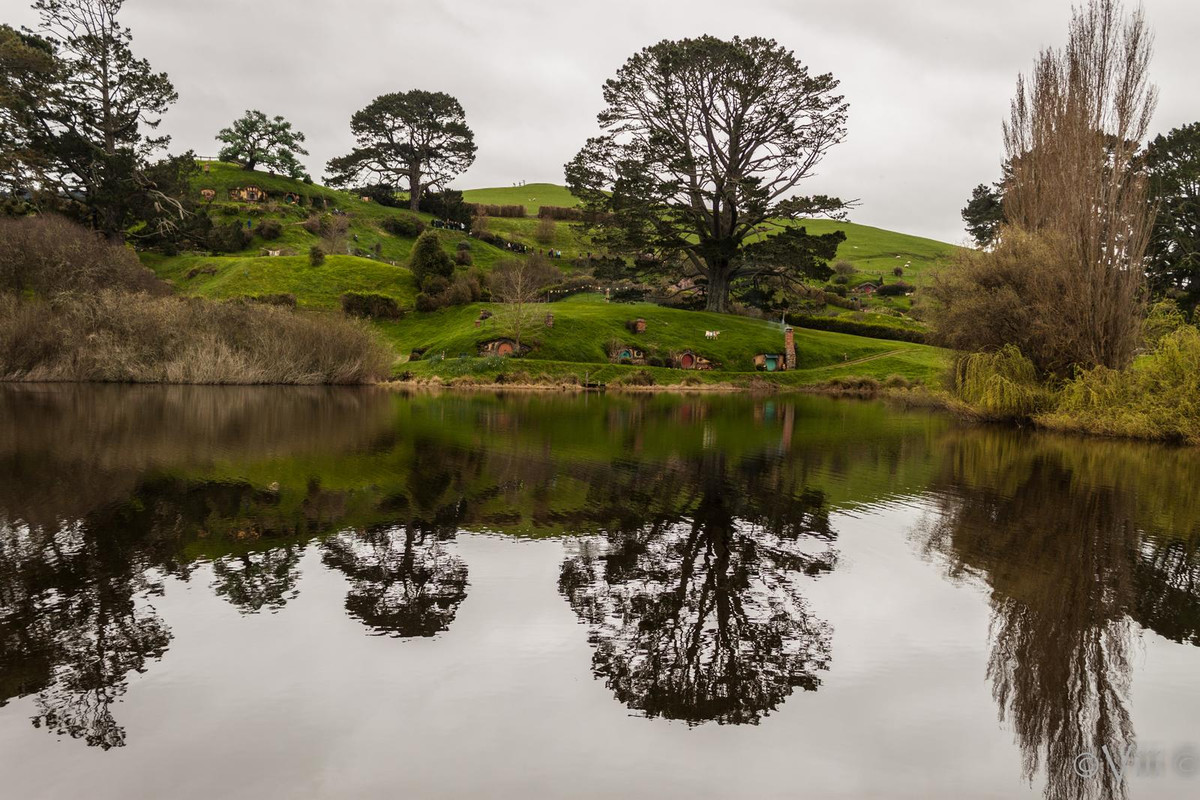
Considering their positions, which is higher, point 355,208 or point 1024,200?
point 355,208

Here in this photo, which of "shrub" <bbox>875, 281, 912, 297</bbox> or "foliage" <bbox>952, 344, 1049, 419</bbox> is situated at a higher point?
"shrub" <bbox>875, 281, 912, 297</bbox>

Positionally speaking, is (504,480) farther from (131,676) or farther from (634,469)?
(131,676)

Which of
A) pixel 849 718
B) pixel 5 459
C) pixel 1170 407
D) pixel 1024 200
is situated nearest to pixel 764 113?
pixel 1024 200

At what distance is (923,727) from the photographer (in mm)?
5930

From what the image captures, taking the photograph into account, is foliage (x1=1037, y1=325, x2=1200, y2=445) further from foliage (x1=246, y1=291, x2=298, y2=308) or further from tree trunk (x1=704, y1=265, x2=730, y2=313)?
foliage (x1=246, y1=291, x2=298, y2=308)

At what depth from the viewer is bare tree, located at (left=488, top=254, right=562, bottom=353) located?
6331cm

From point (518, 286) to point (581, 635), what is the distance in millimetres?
58705

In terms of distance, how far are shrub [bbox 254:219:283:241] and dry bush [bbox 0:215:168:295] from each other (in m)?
36.1

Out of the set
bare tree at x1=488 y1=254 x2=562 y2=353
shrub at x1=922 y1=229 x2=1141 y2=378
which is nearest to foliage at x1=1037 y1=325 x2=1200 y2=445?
shrub at x1=922 y1=229 x2=1141 y2=378

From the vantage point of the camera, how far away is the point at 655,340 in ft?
218

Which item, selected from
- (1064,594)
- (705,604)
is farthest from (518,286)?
(1064,594)

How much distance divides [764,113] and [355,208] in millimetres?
68521

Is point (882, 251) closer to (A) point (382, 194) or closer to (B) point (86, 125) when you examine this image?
(A) point (382, 194)

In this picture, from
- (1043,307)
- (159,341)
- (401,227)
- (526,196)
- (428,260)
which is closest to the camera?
(1043,307)
